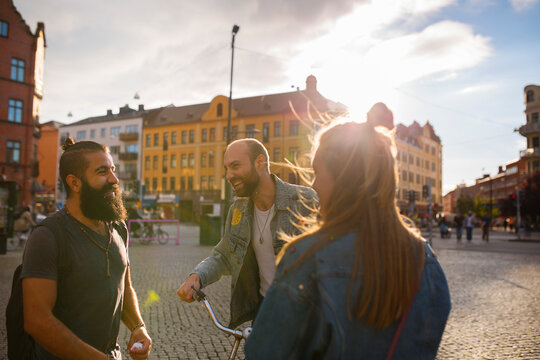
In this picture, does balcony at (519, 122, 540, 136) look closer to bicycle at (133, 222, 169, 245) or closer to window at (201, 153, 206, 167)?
window at (201, 153, 206, 167)

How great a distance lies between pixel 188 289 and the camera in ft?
8.16

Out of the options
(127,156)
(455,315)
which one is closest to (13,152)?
(127,156)

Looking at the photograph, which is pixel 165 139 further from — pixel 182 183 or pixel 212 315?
pixel 212 315

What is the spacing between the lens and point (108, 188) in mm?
2424

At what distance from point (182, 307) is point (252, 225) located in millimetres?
5192

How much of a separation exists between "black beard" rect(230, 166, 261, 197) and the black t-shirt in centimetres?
115

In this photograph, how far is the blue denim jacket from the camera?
127 cm

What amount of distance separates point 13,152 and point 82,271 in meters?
38.7

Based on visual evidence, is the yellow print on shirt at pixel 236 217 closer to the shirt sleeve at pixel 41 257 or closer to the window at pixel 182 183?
the shirt sleeve at pixel 41 257

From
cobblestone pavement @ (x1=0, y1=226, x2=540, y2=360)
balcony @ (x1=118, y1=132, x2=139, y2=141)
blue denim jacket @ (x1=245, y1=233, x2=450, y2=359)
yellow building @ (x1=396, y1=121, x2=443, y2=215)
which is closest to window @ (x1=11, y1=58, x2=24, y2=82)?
cobblestone pavement @ (x1=0, y1=226, x2=540, y2=360)

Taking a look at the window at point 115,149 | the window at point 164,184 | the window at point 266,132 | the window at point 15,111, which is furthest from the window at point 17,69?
the window at point 115,149

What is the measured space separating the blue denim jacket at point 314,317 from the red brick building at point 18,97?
37.6 m

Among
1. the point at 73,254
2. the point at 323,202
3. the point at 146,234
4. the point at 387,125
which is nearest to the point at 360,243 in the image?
the point at 323,202

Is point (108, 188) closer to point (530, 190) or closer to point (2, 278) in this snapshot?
point (2, 278)
